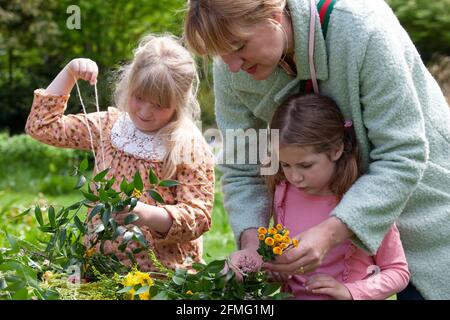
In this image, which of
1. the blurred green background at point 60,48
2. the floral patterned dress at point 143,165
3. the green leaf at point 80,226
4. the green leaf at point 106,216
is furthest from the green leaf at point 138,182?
the blurred green background at point 60,48

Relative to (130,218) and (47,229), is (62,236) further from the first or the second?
(130,218)

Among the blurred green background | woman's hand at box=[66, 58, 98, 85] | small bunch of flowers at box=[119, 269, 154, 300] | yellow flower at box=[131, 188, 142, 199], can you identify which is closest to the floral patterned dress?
woman's hand at box=[66, 58, 98, 85]

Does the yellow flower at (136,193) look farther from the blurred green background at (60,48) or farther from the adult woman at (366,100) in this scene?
the blurred green background at (60,48)

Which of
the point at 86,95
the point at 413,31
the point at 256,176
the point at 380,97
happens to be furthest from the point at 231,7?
the point at 413,31

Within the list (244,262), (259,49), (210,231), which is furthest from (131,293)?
(210,231)

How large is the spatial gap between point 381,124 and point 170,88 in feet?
3.05

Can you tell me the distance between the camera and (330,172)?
8.89ft

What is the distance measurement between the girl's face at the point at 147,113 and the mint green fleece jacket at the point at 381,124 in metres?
0.36

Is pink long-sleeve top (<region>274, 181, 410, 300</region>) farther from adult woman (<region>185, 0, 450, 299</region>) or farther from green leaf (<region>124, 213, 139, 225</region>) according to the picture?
green leaf (<region>124, 213, 139, 225</region>)

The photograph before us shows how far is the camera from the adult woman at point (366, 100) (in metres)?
2.46

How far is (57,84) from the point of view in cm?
325

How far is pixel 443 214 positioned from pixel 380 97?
516 millimetres

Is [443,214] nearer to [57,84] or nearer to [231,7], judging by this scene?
[231,7]

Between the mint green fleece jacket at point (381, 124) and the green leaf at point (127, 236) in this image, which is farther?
the green leaf at point (127, 236)
